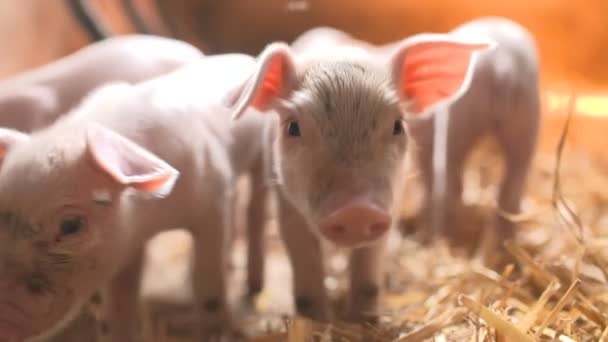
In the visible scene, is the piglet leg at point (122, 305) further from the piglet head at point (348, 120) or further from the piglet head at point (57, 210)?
the piglet head at point (348, 120)

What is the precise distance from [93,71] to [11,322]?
87 cm

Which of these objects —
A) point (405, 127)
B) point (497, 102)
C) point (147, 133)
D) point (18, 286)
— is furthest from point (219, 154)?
point (497, 102)

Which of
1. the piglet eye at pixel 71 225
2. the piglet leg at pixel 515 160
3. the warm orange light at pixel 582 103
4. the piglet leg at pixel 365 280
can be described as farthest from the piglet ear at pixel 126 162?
the warm orange light at pixel 582 103

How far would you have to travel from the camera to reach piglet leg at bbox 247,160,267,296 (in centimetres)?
220

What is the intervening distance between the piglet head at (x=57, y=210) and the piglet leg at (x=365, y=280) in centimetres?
65

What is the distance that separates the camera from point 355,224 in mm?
1396

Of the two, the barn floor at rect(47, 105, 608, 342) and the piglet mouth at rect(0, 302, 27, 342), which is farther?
the barn floor at rect(47, 105, 608, 342)

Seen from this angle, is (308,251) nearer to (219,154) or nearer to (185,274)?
(219,154)

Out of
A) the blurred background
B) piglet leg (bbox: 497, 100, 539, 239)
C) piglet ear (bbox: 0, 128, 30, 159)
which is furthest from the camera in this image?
piglet leg (bbox: 497, 100, 539, 239)

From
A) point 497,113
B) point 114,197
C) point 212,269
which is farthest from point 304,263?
point 497,113

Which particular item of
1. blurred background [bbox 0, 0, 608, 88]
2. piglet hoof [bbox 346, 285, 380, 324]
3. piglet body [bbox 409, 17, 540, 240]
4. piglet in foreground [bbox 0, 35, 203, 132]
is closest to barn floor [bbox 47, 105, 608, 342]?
piglet hoof [bbox 346, 285, 380, 324]

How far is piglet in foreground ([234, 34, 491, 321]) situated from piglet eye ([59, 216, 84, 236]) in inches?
14.3

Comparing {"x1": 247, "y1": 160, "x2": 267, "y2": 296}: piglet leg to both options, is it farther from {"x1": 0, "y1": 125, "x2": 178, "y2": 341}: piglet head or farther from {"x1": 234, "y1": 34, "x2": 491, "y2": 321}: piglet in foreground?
{"x1": 0, "y1": 125, "x2": 178, "y2": 341}: piglet head

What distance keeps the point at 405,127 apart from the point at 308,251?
1.31 feet
